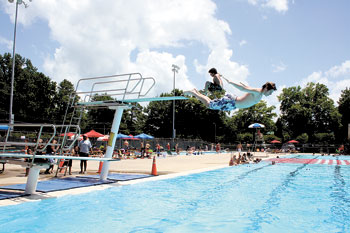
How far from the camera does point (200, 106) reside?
192ft

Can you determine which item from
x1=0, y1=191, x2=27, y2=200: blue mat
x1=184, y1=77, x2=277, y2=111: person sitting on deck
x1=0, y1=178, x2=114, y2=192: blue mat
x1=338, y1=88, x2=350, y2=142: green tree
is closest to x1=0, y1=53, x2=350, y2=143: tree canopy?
x1=338, y1=88, x2=350, y2=142: green tree

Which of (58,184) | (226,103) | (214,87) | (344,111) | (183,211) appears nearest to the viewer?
(214,87)

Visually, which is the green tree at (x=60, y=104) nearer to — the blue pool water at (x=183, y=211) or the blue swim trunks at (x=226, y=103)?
the blue pool water at (x=183, y=211)

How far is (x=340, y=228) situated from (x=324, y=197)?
3.57m

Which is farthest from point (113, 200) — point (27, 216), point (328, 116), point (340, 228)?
point (328, 116)

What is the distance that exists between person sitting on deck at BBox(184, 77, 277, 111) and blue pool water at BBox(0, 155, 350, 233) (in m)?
2.70

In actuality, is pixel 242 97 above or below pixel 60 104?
below

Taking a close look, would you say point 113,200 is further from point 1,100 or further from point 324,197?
point 1,100

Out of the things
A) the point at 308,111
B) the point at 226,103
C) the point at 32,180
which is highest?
the point at 308,111

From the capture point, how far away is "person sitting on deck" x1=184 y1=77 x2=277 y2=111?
588 centimetres

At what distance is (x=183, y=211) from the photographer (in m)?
7.02

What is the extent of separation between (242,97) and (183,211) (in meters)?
3.20

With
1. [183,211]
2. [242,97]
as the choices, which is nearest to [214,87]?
[242,97]

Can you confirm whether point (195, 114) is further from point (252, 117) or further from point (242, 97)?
point (242, 97)
